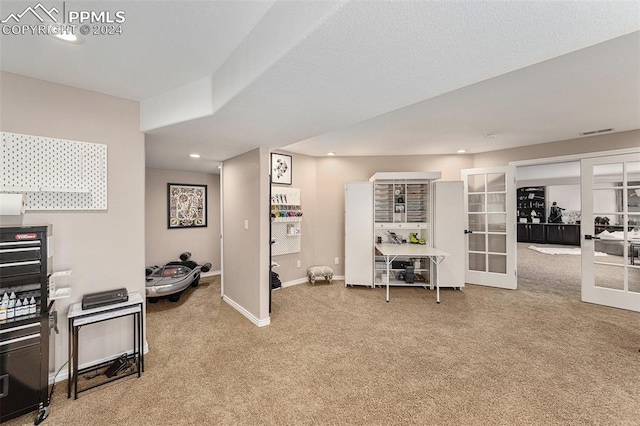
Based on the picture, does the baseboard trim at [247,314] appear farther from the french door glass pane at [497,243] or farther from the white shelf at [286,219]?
the french door glass pane at [497,243]

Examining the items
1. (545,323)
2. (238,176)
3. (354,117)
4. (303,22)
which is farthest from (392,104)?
(545,323)

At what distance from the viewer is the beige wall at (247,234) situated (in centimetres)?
304

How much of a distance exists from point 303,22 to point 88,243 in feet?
7.77

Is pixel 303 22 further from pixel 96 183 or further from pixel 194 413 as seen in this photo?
pixel 194 413

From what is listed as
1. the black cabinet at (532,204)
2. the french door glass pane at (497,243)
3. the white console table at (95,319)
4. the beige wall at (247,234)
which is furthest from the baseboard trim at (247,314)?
the black cabinet at (532,204)

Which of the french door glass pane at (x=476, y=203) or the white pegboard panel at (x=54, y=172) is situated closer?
the white pegboard panel at (x=54, y=172)

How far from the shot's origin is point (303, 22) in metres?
1.10

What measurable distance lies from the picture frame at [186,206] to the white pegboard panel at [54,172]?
2812 mm

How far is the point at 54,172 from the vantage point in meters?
1.99

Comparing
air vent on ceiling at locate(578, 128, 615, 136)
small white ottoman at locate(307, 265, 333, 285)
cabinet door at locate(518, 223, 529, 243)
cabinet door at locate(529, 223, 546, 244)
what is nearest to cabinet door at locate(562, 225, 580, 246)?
cabinet door at locate(529, 223, 546, 244)

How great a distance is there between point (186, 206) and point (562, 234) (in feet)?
38.2

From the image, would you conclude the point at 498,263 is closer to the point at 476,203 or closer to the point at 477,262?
the point at 477,262
